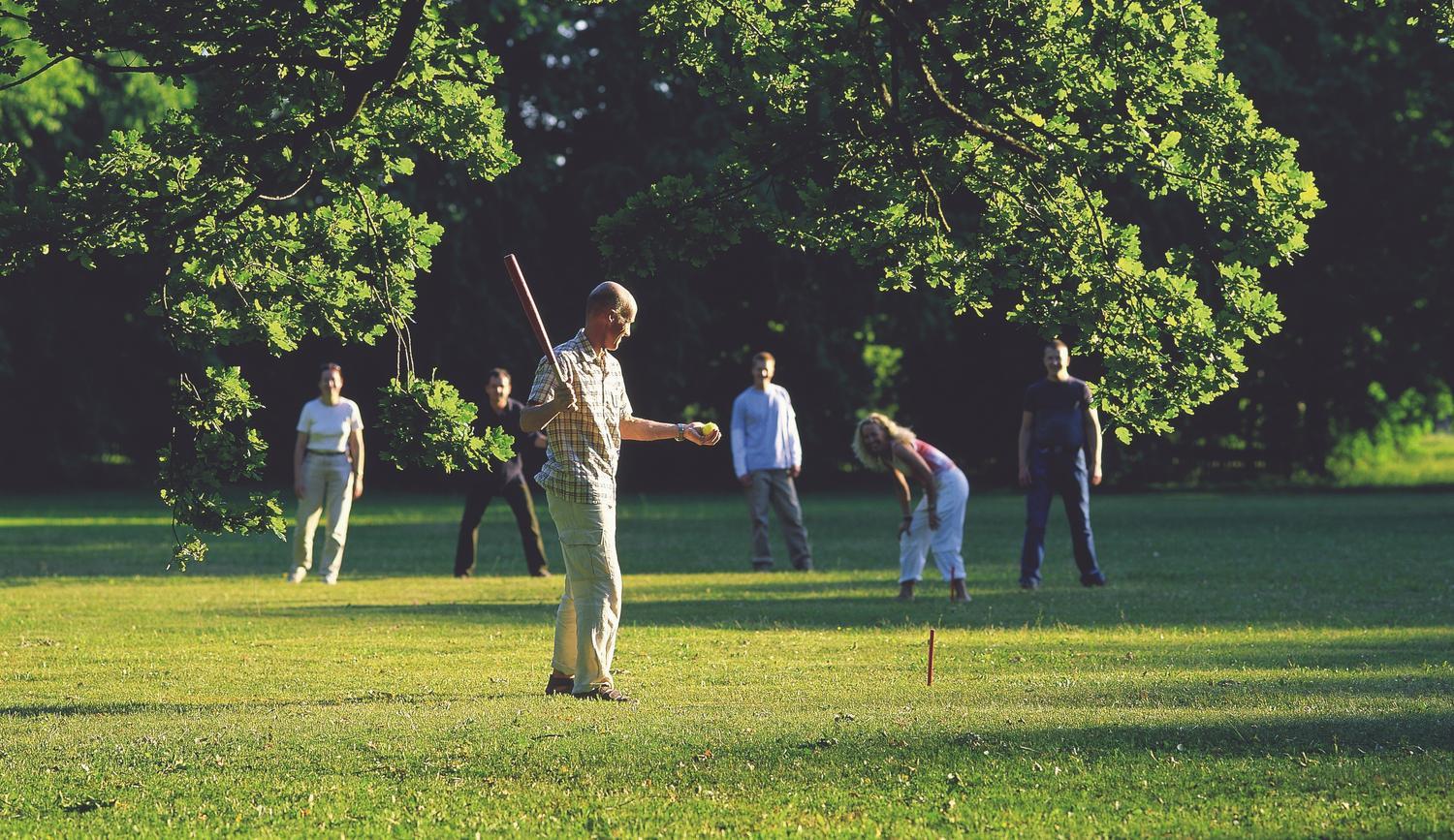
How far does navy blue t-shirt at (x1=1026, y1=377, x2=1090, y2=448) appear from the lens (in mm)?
17109

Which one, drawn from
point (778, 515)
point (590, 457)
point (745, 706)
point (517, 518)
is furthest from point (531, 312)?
point (778, 515)

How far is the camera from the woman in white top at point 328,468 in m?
18.2

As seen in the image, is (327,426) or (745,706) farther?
(327,426)

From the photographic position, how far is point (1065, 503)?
17.1m

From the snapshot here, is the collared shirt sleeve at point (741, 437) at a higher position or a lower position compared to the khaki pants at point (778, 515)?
higher

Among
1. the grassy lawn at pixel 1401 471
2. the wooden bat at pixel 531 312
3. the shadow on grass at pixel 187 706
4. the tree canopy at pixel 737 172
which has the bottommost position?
the shadow on grass at pixel 187 706

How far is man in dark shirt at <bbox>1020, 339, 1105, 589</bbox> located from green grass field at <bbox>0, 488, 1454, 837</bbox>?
422mm

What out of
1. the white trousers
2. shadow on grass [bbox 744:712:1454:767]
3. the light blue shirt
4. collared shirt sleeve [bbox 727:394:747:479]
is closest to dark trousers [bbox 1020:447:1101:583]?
the white trousers

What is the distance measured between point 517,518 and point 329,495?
208 centimetres

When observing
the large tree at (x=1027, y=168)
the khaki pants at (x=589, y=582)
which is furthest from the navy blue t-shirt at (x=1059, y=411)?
the khaki pants at (x=589, y=582)

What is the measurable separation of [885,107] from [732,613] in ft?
19.3

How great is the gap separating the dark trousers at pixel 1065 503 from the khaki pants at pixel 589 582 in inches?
326

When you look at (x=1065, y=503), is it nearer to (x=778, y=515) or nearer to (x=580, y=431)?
(x=778, y=515)

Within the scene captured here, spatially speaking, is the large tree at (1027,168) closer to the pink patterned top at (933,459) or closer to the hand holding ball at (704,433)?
the hand holding ball at (704,433)
